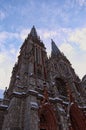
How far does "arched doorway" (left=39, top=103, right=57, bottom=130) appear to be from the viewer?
17234 millimetres

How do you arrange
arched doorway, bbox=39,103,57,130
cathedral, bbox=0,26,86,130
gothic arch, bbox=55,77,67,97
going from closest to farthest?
cathedral, bbox=0,26,86,130
arched doorway, bbox=39,103,57,130
gothic arch, bbox=55,77,67,97

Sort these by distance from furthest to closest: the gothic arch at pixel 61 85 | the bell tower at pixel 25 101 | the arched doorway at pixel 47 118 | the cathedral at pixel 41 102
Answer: the gothic arch at pixel 61 85 < the arched doorway at pixel 47 118 < the cathedral at pixel 41 102 < the bell tower at pixel 25 101

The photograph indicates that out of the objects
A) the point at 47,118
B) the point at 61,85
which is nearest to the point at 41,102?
the point at 47,118

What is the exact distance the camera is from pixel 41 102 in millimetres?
18484

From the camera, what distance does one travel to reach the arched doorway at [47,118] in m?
17.2

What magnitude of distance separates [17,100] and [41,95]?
321 cm

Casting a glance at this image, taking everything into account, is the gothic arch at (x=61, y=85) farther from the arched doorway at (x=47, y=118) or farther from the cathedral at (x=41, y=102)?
the arched doorway at (x=47, y=118)

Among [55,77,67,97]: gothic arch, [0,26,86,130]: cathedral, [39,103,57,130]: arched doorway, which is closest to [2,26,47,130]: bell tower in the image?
[0,26,86,130]: cathedral

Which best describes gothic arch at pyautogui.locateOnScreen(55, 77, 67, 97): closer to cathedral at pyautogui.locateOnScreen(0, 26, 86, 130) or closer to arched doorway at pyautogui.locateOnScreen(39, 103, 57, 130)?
cathedral at pyautogui.locateOnScreen(0, 26, 86, 130)

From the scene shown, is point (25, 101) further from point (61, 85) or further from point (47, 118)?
point (61, 85)

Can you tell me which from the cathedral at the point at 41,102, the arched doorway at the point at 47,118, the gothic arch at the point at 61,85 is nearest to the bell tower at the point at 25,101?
the cathedral at the point at 41,102

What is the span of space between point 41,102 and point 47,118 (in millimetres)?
1891

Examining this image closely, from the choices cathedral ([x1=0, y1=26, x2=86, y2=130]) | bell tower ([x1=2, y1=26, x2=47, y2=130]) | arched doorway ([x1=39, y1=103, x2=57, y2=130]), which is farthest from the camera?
arched doorway ([x1=39, y1=103, x2=57, y2=130])

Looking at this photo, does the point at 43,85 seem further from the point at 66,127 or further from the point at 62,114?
the point at 66,127
